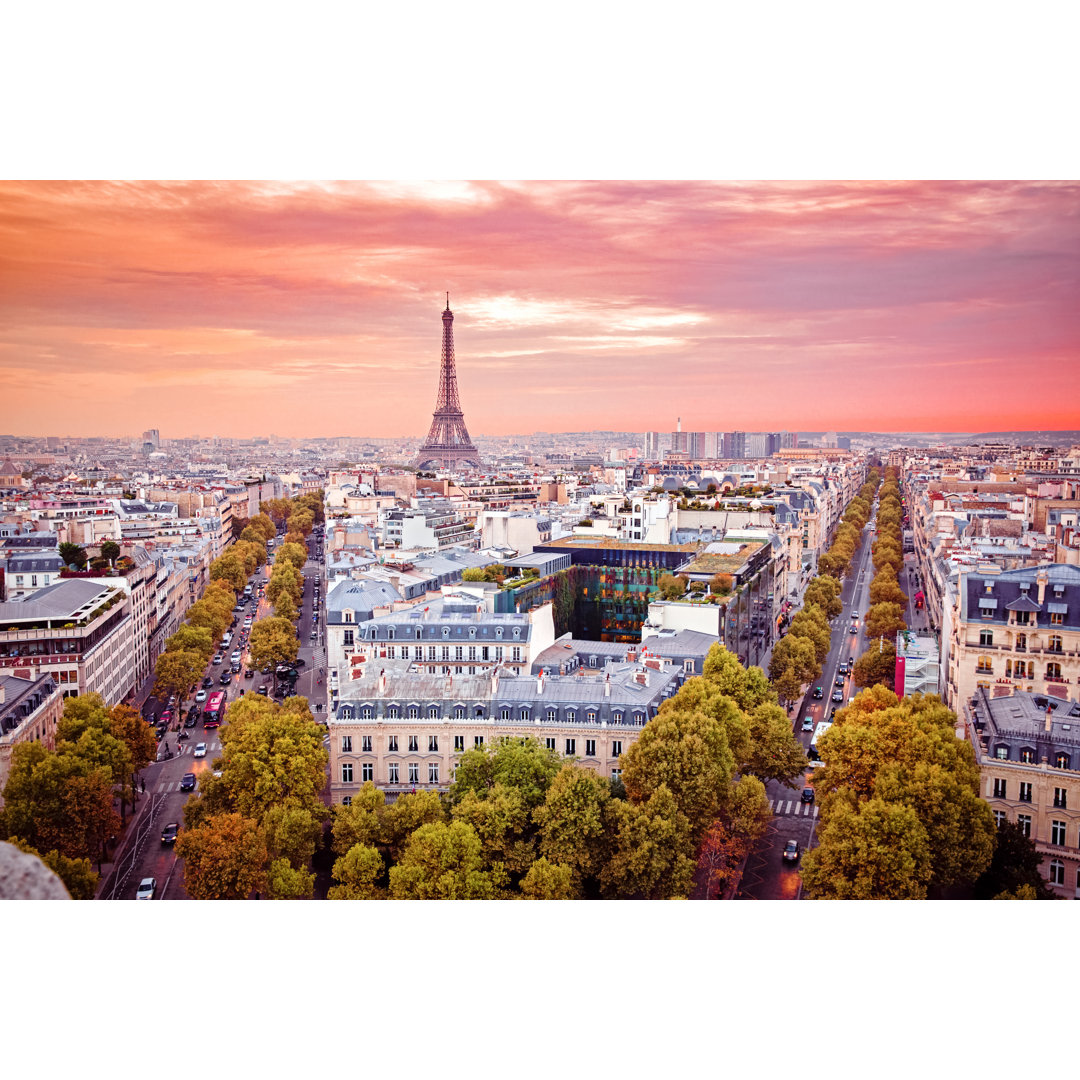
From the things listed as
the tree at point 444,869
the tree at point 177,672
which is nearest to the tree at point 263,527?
the tree at point 177,672

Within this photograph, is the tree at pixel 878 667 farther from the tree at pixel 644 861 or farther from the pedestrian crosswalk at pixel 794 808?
the tree at pixel 644 861

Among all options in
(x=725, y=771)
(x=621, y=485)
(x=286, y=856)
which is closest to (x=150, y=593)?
(x=286, y=856)

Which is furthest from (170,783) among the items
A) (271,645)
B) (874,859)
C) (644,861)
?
(874,859)

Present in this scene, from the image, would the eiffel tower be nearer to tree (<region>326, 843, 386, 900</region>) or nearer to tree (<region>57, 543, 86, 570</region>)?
tree (<region>57, 543, 86, 570</region>)

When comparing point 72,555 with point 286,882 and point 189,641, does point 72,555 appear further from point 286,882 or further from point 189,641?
point 286,882

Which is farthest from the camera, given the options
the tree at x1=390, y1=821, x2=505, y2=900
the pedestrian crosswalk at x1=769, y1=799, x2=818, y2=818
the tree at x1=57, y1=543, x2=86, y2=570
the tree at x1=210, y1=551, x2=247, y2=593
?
the tree at x1=210, y1=551, x2=247, y2=593

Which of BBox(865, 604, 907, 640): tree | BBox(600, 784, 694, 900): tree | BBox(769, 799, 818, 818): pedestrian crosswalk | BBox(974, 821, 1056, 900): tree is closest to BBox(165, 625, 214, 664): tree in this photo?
BBox(600, 784, 694, 900): tree
